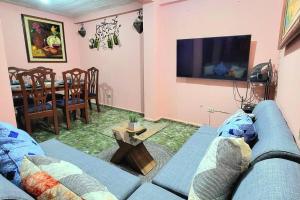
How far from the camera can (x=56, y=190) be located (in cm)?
67

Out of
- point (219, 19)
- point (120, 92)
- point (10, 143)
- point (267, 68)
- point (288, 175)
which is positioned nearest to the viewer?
point (288, 175)

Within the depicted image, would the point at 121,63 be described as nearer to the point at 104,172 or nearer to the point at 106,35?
the point at 106,35

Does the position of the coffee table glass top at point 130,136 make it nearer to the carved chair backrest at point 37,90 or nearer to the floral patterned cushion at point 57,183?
the floral patterned cushion at point 57,183

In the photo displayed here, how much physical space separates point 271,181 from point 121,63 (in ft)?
12.9

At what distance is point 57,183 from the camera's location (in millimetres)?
695

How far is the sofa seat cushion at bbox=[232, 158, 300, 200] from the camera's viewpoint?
558 mm

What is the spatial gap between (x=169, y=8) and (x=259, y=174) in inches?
123

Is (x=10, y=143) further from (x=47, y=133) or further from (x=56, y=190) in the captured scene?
(x=47, y=133)

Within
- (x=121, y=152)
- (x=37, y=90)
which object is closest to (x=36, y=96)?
(x=37, y=90)

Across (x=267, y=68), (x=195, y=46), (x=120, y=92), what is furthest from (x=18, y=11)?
(x=267, y=68)

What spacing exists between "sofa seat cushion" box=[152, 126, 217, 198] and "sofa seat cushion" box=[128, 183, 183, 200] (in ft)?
0.22

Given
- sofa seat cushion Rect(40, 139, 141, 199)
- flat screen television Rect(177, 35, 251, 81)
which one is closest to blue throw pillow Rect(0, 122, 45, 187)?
sofa seat cushion Rect(40, 139, 141, 199)

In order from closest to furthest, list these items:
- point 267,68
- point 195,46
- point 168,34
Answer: point 267,68 < point 195,46 < point 168,34

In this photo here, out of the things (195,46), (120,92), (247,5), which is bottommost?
(120,92)
